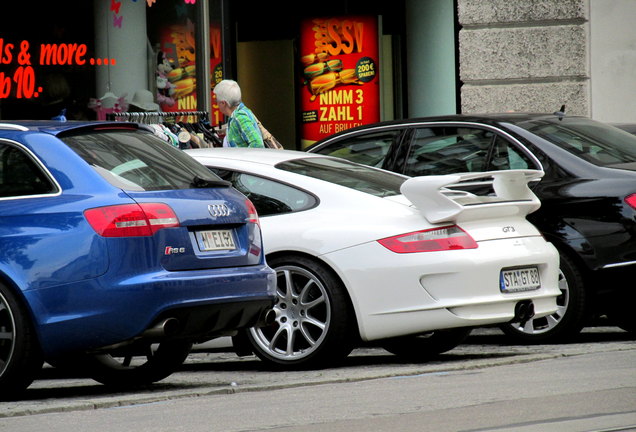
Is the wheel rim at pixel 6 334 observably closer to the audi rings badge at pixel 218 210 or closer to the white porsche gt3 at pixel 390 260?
the audi rings badge at pixel 218 210

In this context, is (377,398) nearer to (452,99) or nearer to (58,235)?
(58,235)

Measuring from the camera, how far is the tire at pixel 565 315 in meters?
9.87

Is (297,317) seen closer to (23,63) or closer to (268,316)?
(268,316)

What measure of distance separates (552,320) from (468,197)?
4.67 feet

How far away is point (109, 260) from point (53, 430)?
1147 millimetres

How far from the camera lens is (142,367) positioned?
853 centimetres

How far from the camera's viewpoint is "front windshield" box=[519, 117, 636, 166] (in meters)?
10.3

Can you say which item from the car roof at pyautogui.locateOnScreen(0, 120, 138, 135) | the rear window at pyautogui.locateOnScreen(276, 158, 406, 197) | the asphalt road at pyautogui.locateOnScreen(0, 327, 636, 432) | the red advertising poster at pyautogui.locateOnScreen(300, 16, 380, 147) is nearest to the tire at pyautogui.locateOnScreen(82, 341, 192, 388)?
the asphalt road at pyautogui.locateOnScreen(0, 327, 636, 432)

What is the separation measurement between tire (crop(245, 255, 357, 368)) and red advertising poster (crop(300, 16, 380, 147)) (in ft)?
31.8

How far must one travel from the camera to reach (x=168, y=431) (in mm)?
6422

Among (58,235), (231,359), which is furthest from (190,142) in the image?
(58,235)

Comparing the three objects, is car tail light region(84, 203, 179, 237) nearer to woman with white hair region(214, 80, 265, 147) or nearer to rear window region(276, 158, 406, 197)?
rear window region(276, 158, 406, 197)

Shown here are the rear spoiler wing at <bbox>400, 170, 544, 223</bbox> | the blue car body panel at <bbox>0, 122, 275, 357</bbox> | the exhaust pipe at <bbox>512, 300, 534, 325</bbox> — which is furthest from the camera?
the exhaust pipe at <bbox>512, 300, 534, 325</bbox>

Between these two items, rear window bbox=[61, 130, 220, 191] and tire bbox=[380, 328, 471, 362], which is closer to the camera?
rear window bbox=[61, 130, 220, 191]
